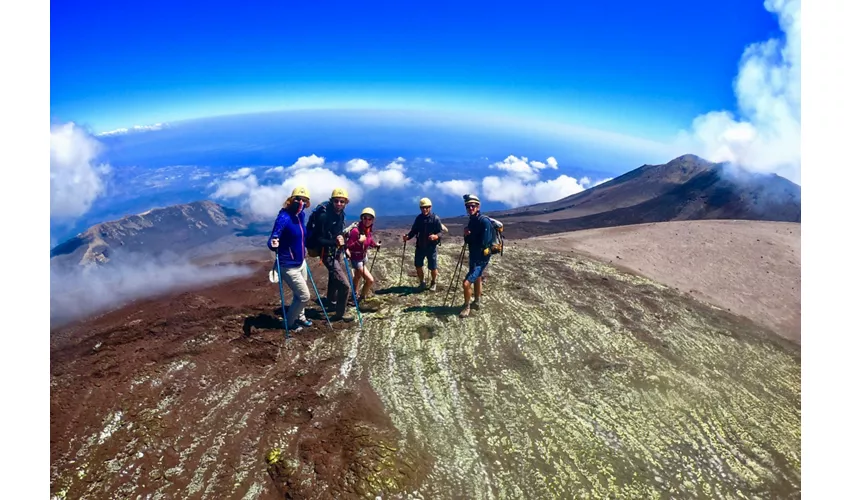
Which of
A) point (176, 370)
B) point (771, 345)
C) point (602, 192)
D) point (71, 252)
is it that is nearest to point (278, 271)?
point (176, 370)

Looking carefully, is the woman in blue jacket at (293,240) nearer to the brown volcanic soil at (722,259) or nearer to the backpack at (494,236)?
the backpack at (494,236)

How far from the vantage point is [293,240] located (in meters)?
9.72

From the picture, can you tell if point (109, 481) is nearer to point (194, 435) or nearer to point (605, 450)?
point (194, 435)

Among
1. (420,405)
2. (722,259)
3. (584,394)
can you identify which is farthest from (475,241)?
(722,259)

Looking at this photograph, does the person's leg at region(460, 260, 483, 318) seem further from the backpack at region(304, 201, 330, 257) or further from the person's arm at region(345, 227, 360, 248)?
the backpack at region(304, 201, 330, 257)

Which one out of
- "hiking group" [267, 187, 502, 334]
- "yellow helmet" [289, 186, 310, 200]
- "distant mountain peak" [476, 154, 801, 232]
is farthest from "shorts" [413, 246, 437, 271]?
"distant mountain peak" [476, 154, 801, 232]

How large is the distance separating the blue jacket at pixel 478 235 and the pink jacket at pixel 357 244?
2.95 metres

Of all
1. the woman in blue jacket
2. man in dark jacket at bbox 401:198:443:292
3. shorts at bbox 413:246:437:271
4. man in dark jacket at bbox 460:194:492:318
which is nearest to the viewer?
the woman in blue jacket

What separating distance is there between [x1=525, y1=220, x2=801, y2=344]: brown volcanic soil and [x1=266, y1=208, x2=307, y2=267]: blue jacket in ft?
48.4

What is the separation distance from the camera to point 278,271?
9.95 m

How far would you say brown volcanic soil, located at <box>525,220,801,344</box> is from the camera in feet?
50.9

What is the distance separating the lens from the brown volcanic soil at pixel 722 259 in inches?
610

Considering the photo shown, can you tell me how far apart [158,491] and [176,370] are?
3259 millimetres

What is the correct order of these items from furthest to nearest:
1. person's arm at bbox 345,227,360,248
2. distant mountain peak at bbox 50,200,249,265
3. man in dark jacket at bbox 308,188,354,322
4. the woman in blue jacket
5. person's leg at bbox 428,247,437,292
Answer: distant mountain peak at bbox 50,200,249,265 < person's leg at bbox 428,247,437,292 < person's arm at bbox 345,227,360,248 < man in dark jacket at bbox 308,188,354,322 < the woman in blue jacket
